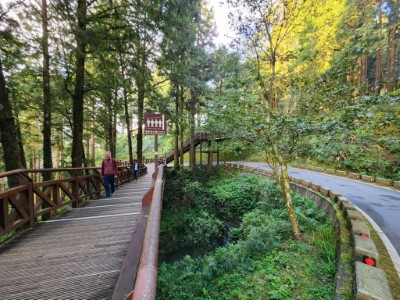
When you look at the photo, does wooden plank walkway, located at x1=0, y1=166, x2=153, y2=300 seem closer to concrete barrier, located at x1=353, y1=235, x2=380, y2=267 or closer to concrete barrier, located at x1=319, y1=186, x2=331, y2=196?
concrete barrier, located at x1=353, y1=235, x2=380, y2=267

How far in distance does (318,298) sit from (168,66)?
7488 mm

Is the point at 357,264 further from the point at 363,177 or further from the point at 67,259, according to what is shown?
the point at 363,177

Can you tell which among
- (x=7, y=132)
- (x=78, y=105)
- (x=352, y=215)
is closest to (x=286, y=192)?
(x=352, y=215)

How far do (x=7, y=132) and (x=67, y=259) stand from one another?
380cm

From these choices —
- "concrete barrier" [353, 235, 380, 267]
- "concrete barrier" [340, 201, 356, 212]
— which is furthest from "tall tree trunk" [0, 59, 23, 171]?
"concrete barrier" [340, 201, 356, 212]

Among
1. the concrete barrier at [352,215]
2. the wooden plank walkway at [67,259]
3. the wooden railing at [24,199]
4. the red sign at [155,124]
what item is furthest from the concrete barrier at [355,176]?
the wooden railing at [24,199]

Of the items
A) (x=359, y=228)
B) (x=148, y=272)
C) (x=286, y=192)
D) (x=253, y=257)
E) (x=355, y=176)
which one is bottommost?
(x=253, y=257)

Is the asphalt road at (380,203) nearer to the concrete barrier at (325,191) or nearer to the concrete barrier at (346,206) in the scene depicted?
the concrete barrier at (346,206)

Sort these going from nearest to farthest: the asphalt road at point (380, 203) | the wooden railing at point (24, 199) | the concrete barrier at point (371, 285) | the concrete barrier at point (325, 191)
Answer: the concrete barrier at point (371, 285)
the wooden railing at point (24, 199)
the asphalt road at point (380, 203)
the concrete barrier at point (325, 191)

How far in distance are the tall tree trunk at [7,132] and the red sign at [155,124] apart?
3.20 meters

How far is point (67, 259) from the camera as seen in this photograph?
9.32 feet

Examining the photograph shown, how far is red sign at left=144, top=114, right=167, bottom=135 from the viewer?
6152mm

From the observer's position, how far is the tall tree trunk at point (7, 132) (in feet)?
14.8

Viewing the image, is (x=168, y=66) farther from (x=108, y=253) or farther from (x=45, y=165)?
(x=108, y=253)
